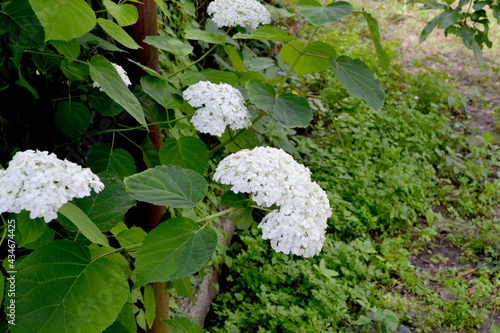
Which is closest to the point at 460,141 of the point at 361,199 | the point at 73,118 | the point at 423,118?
the point at 423,118

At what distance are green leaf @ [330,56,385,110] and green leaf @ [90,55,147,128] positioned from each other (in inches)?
24.1

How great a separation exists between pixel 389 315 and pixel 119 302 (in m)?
1.77

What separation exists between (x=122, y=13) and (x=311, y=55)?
2.01 feet

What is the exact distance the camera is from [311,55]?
1390 millimetres

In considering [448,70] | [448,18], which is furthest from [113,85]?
[448,70]

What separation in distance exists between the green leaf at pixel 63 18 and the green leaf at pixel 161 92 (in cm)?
47

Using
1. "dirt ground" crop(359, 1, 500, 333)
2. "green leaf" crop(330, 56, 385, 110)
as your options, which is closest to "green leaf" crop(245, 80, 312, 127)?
"green leaf" crop(330, 56, 385, 110)

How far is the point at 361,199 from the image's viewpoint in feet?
11.1

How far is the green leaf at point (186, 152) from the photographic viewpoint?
1.28 meters

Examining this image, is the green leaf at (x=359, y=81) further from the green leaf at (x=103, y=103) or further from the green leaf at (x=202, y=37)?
the green leaf at (x=103, y=103)

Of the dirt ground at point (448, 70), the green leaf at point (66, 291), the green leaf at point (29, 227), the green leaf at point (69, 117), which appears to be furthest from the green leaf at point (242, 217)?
the dirt ground at point (448, 70)

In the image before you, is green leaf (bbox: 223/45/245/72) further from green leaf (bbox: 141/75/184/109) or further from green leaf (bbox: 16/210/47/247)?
green leaf (bbox: 16/210/47/247)

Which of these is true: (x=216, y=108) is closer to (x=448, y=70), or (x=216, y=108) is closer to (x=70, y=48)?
(x=70, y=48)

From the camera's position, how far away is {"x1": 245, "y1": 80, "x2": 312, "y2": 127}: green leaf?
4.13ft
